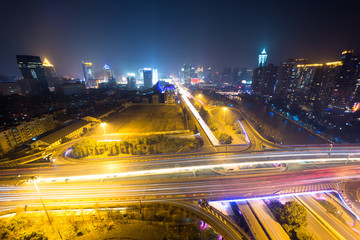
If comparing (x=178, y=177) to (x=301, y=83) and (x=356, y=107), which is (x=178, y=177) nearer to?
(x=356, y=107)

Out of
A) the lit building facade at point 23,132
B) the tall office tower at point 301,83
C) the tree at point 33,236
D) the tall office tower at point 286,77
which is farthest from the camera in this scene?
the tall office tower at point 286,77

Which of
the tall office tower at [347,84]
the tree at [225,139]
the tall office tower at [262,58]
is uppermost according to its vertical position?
the tall office tower at [262,58]

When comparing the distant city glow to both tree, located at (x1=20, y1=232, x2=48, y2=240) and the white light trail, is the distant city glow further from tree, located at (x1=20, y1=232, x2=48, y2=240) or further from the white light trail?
tree, located at (x1=20, y1=232, x2=48, y2=240)

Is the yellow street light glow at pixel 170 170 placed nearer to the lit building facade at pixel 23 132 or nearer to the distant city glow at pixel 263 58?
Answer: the lit building facade at pixel 23 132

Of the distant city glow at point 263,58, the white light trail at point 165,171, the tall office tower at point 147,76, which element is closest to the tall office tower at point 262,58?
the distant city glow at point 263,58

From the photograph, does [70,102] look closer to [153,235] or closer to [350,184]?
[153,235]

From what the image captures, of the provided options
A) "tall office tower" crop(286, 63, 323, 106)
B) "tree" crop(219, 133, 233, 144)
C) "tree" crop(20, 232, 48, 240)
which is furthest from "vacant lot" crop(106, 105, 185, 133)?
"tall office tower" crop(286, 63, 323, 106)

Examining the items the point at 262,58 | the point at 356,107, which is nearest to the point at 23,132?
the point at 356,107

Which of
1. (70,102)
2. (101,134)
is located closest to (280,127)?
(101,134)
